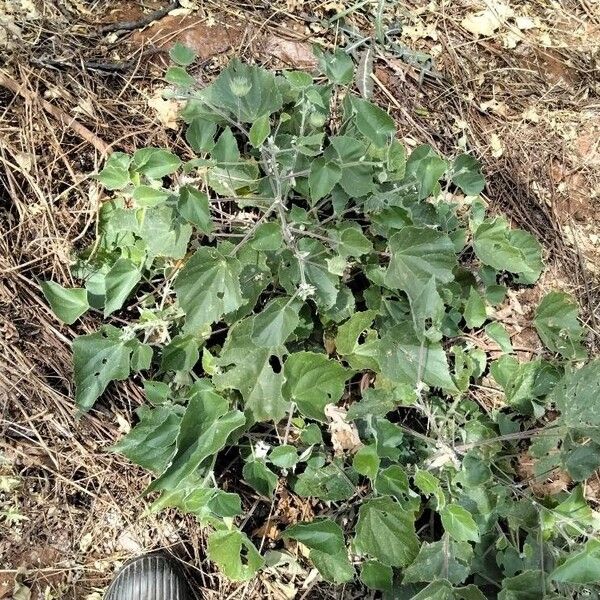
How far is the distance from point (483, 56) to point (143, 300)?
1678mm

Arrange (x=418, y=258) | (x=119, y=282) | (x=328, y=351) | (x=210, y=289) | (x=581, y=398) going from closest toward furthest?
(x=581, y=398) → (x=210, y=289) → (x=418, y=258) → (x=119, y=282) → (x=328, y=351)

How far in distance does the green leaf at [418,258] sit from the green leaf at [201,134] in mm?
615

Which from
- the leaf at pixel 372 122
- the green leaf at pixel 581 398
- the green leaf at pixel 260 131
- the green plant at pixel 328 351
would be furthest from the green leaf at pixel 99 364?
the green leaf at pixel 581 398

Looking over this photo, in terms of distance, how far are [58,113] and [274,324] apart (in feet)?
3.48

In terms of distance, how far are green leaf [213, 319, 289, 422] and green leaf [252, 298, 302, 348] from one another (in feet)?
0.40

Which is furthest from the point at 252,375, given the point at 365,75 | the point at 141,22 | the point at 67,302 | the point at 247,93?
the point at 141,22

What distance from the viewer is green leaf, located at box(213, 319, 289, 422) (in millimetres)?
1932

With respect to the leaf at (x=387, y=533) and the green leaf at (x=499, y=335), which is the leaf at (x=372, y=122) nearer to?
the green leaf at (x=499, y=335)

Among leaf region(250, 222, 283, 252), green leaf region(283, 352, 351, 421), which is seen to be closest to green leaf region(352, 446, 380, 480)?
green leaf region(283, 352, 351, 421)

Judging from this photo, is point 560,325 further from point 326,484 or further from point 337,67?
point 337,67

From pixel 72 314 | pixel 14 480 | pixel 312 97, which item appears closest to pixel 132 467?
pixel 14 480

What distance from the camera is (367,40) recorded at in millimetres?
2562

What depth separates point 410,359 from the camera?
1969 mm

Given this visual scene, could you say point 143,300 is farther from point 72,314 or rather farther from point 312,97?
point 312,97
